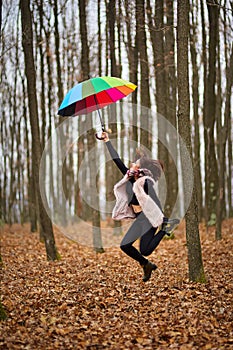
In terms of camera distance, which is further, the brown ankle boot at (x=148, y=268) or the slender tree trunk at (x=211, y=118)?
the slender tree trunk at (x=211, y=118)

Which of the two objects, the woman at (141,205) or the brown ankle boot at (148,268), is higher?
the woman at (141,205)

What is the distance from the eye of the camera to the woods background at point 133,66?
15273 millimetres

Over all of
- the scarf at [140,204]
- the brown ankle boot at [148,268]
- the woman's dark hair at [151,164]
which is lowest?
the brown ankle boot at [148,268]

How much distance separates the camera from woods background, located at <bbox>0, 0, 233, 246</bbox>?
50.1 ft

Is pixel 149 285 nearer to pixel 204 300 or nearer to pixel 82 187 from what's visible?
pixel 204 300

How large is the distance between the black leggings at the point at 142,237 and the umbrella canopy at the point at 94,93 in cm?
223

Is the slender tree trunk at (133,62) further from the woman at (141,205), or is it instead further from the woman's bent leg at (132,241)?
the woman's bent leg at (132,241)

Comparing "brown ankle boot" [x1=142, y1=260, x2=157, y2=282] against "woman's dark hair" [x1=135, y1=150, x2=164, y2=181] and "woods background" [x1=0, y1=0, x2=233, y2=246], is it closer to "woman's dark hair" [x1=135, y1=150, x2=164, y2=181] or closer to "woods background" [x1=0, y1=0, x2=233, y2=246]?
"woman's dark hair" [x1=135, y1=150, x2=164, y2=181]

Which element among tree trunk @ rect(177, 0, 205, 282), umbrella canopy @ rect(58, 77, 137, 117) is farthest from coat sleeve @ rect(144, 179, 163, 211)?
umbrella canopy @ rect(58, 77, 137, 117)

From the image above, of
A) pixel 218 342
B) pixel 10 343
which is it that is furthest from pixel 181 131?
pixel 10 343

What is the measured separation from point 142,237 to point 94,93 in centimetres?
270

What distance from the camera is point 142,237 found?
873 centimetres

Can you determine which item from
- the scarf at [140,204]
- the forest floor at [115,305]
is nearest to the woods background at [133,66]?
the scarf at [140,204]

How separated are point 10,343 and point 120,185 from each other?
11.7 feet
